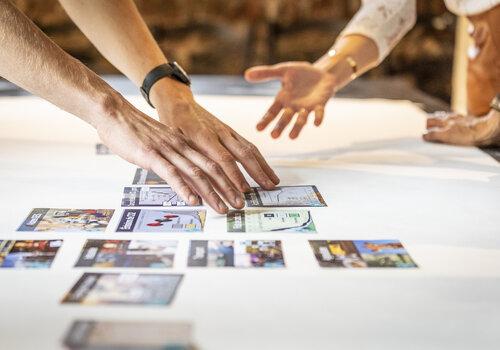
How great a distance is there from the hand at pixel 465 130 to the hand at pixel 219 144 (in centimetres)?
60

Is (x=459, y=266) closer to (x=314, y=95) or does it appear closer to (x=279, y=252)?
(x=279, y=252)

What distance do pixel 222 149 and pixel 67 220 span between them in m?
0.33

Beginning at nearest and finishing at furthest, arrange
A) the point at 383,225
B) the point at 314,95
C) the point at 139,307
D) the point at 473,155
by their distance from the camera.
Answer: the point at 139,307 → the point at 383,225 → the point at 473,155 → the point at 314,95

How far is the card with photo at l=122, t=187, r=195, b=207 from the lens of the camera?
1279 mm

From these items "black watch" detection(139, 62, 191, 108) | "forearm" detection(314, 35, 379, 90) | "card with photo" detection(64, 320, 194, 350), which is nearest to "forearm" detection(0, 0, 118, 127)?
"black watch" detection(139, 62, 191, 108)

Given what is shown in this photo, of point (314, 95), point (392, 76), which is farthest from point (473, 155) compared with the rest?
point (392, 76)

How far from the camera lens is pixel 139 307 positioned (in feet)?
2.80

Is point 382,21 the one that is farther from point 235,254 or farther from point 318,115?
point 235,254

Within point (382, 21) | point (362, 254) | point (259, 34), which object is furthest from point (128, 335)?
point (259, 34)

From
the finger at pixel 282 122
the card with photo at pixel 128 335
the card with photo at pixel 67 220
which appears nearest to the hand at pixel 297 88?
the finger at pixel 282 122

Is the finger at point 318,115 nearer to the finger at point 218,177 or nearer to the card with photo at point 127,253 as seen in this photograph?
the finger at point 218,177

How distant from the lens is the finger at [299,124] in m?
1.76

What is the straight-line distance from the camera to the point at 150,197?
1322 mm

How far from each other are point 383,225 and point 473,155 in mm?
621
